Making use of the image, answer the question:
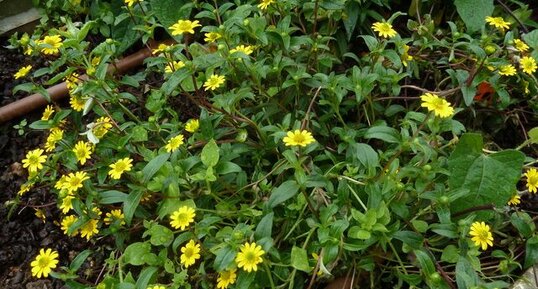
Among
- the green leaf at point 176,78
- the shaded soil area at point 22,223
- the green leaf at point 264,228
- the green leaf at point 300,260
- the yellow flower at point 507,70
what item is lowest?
the shaded soil area at point 22,223

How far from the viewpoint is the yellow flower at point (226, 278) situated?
4.46ft

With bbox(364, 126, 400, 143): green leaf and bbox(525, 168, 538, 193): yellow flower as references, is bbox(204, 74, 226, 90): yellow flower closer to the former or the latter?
bbox(364, 126, 400, 143): green leaf

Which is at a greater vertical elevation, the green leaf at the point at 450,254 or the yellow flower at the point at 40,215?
the green leaf at the point at 450,254

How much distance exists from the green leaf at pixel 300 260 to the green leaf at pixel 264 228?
8cm

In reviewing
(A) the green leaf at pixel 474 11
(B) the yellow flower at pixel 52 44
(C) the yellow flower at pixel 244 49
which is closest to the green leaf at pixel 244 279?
(C) the yellow flower at pixel 244 49

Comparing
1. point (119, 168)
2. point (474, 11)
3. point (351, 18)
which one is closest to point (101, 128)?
point (119, 168)

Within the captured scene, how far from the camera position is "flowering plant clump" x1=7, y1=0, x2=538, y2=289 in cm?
138

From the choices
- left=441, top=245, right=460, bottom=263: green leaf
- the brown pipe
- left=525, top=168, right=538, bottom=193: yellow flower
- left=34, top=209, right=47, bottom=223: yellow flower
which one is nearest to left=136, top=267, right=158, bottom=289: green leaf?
left=34, top=209, right=47, bottom=223: yellow flower

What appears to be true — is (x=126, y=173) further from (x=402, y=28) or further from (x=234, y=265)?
(x=402, y=28)

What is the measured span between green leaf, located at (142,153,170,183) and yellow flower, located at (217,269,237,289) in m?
0.32

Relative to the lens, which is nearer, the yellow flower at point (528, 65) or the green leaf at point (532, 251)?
the green leaf at point (532, 251)

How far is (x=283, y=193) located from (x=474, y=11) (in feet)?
3.58

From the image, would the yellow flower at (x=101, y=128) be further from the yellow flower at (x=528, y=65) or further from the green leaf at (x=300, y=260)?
the yellow flower at (x=528, y=65)

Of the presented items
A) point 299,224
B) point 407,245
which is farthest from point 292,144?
point 407,245
